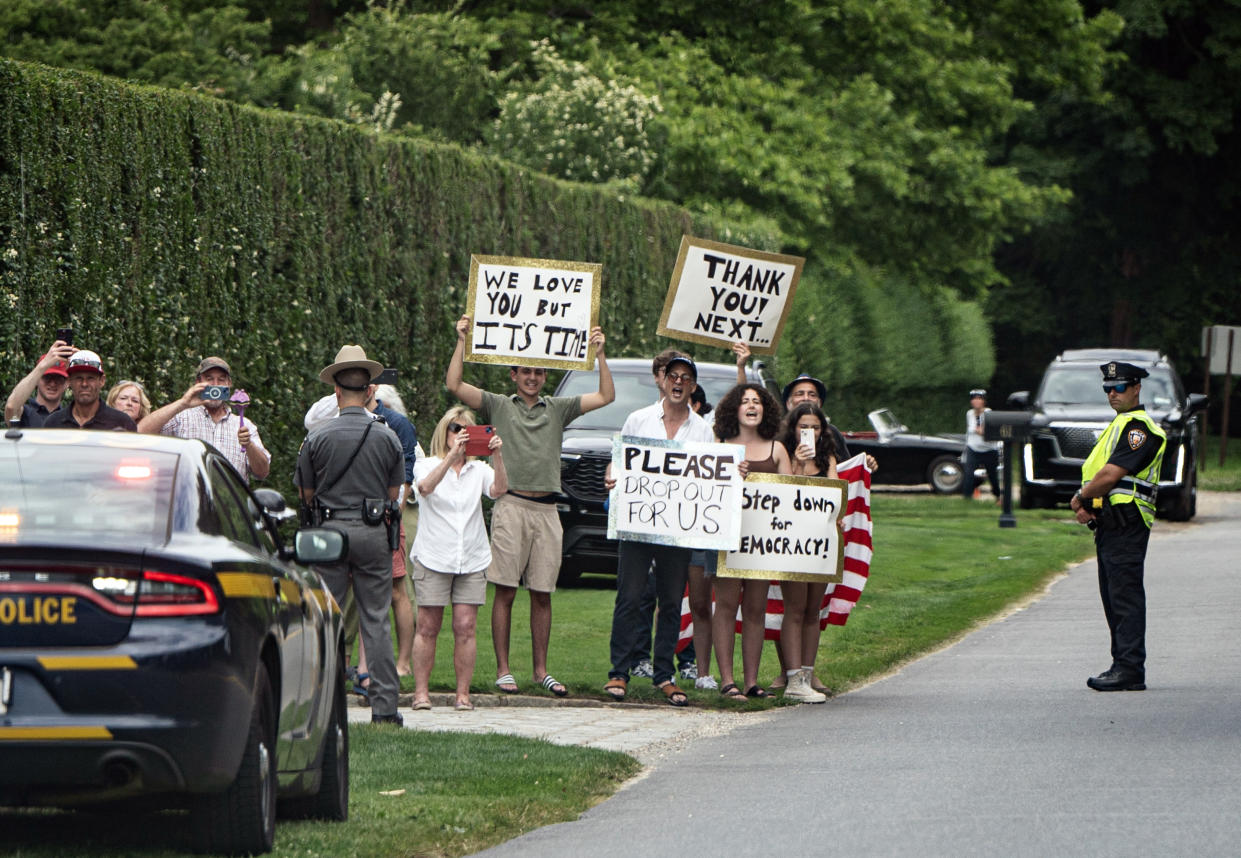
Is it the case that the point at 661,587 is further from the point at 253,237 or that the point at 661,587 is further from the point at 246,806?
the point at 246,806

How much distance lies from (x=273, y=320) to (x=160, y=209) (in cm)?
209

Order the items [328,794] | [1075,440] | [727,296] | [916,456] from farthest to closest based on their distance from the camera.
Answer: [916,456]
[1075,440]
[727,296]
[328,794]

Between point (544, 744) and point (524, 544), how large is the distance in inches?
97.1

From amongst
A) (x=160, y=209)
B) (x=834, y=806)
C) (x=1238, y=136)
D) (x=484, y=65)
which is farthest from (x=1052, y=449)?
(x=1238, y=136)

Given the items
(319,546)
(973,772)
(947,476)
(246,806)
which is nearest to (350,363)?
(319,546)

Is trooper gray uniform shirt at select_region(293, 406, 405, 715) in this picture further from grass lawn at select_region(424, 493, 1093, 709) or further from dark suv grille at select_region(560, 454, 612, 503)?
dark suv grille at select_region(560, 454, 612, 503)

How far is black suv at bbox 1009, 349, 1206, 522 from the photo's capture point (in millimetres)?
29531

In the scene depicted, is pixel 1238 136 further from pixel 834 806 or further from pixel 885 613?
pixel 834 806

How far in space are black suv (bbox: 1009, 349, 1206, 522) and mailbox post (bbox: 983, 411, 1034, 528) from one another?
315 mm

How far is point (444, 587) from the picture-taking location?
12.7 metres

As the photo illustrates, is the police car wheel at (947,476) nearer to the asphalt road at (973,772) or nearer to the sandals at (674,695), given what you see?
the asphalt road at (973,772)

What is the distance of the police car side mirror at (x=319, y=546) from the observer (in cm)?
802

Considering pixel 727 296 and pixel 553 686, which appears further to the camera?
pixel 727 296

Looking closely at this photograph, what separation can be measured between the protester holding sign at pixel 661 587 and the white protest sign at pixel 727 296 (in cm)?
145
